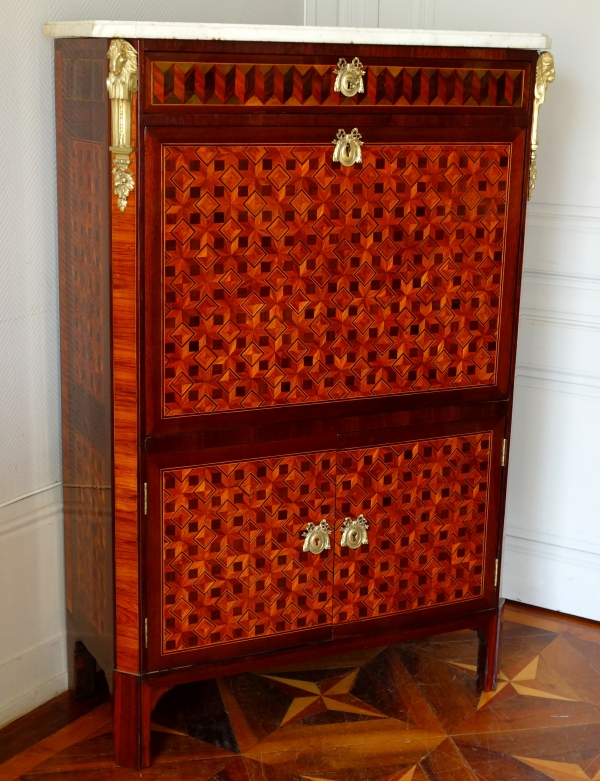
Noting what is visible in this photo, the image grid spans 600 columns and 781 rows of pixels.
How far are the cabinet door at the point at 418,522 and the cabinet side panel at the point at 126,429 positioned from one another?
1.44ft

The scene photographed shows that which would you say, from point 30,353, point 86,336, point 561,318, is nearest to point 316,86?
point 86,336

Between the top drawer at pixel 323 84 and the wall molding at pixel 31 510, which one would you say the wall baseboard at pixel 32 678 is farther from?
the top drawer at pixel 323 84

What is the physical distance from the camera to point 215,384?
1.95 meters

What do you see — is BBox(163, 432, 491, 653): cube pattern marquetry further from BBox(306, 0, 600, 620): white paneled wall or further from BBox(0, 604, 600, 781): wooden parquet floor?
BBox(306, 0, 600, 620): white paneled wall

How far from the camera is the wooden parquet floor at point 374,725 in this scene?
214 centimetres

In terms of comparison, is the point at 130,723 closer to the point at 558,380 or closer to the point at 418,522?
the point at 418,522

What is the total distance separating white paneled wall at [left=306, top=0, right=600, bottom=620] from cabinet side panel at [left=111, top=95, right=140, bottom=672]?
129 cm

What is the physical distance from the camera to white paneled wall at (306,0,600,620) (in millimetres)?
2615

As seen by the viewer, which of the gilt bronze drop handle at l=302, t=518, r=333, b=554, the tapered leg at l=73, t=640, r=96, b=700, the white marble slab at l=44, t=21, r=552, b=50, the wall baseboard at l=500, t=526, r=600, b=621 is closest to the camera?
the white marble slab at l=44, t=21, r=552, b=50

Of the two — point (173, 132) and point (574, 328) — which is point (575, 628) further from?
point (173, 132)

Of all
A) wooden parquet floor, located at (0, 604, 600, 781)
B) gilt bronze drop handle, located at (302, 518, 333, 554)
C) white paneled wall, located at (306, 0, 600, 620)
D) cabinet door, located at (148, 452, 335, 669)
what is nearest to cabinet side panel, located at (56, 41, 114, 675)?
cabinet door, located at (148, 452, 335, 669)

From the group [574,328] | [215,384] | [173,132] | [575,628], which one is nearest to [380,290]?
[215,384]

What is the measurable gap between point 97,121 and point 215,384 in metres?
0.53

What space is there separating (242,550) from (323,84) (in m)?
0.93
